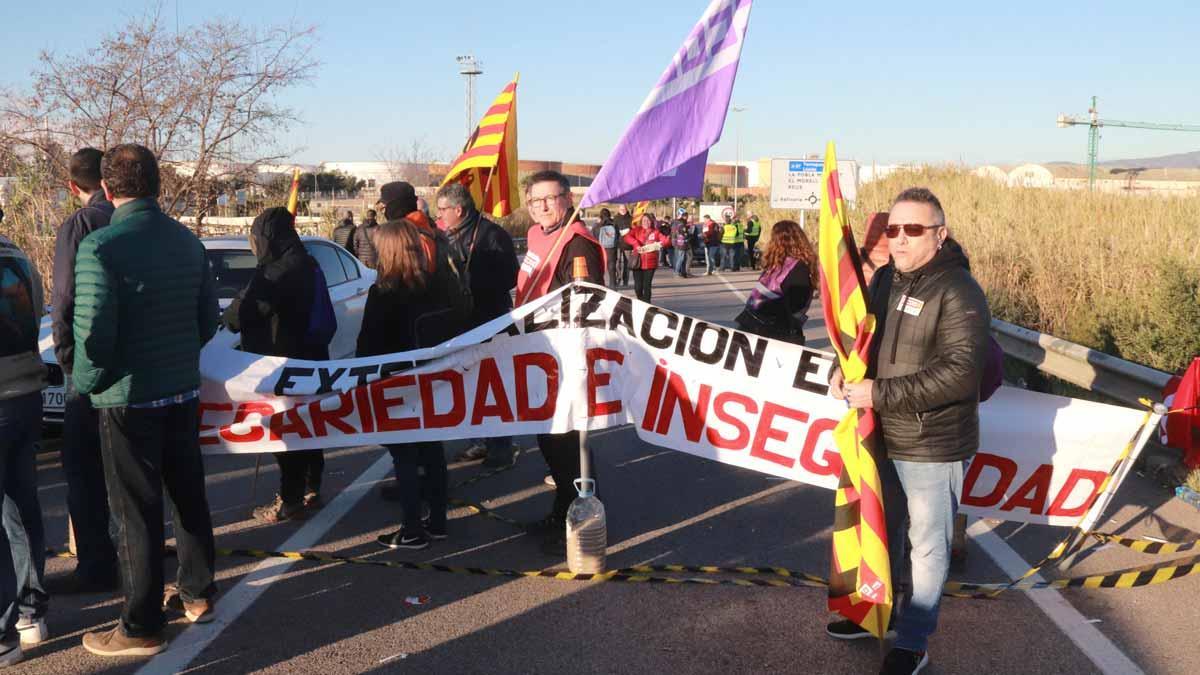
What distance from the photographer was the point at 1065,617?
484 centimetres

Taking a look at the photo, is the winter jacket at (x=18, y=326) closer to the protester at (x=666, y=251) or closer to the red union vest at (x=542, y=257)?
the red union vest at (x=542, y=257)

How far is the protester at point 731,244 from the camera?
1278 inches

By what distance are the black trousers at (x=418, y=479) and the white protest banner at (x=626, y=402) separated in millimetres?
285

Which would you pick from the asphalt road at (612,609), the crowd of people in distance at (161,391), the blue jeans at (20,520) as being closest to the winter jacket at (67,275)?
the crowd of people in distance at (161,391)

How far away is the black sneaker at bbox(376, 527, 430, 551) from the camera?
575 cm

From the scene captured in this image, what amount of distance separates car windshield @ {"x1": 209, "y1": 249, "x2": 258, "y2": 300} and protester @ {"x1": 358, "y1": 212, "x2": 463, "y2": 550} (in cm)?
389

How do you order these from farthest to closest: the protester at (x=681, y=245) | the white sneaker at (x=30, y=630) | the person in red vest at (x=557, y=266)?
the protester at (x=681, y=245) → the person in red vest at (x=557, y=266) → the white sneaker at (x=30, y=630)

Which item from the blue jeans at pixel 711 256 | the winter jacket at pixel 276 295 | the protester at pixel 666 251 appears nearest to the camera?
the winter jacket at pixel 276 295

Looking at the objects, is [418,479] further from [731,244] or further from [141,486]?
[731,244]

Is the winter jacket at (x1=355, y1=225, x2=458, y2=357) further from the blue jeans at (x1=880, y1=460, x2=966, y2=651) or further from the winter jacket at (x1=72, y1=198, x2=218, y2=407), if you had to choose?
the blue jeans at (x1=880, y1=460, x2=966, y2=651)

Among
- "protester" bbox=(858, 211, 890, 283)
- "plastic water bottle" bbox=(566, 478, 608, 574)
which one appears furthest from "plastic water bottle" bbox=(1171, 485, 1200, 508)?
"plastic water bottle" bbox=(566, 478, 608, 574)

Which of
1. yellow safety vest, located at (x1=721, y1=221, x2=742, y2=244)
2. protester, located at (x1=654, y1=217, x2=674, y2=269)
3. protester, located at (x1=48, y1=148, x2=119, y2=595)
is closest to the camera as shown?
protester, located at (x1=48, y1=148, x2=119, y2=595)

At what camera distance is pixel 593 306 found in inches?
212

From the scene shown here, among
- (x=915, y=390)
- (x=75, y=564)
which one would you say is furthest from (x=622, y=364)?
(x=75, y=564)
